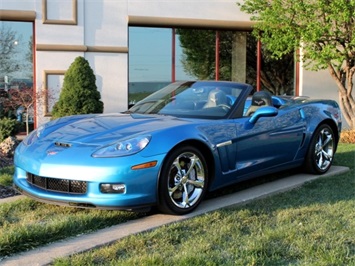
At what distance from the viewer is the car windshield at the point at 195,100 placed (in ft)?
17.5

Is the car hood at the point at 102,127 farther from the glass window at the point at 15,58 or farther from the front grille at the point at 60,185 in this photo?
the glass window at the point at 15,58

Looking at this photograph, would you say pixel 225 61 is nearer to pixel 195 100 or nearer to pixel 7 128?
pixel 7 128

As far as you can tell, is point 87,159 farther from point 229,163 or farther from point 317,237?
point 317,237

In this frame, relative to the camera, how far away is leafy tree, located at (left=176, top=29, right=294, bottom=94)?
1299 centimetres

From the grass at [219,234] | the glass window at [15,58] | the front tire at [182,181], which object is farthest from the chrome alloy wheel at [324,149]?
the glass window at [15,58]

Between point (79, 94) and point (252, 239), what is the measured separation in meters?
6.42

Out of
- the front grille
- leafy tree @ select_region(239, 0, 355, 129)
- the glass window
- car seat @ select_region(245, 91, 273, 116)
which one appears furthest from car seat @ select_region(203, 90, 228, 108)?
the glass window

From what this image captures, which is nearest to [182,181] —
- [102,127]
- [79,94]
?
[102,127]

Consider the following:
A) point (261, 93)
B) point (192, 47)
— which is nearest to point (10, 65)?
point (192, 47)

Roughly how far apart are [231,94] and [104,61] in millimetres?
6791

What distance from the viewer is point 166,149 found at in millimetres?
4355

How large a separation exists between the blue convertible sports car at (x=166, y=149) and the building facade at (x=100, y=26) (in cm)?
612

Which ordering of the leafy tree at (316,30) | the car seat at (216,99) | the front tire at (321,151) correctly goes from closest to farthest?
the car seat at (216,99)
the front tire at (321,151)
the leafy tree at (316,30)

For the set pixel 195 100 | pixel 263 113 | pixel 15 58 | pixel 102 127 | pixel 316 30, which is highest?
pixel 316 30
